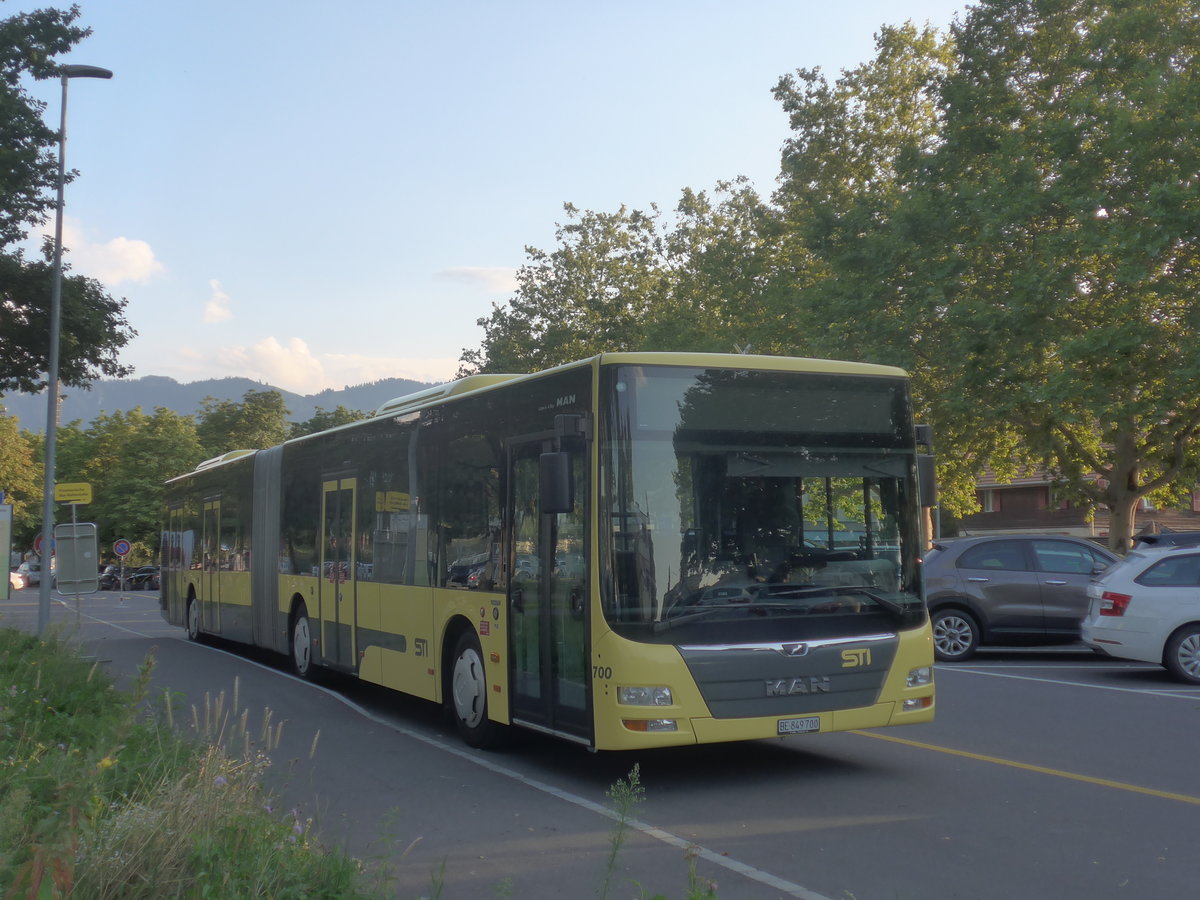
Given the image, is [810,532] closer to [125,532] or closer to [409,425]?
[409,425]

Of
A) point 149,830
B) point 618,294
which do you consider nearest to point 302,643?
point 149,830

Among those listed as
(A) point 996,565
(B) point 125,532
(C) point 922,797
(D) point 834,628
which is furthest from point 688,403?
(B) point 125,532

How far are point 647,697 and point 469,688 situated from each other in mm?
2794

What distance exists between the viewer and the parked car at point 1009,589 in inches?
674

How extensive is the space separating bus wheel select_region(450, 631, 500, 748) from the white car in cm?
799

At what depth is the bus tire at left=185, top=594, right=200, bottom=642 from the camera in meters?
23.5

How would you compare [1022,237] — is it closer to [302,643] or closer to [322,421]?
[302,643]

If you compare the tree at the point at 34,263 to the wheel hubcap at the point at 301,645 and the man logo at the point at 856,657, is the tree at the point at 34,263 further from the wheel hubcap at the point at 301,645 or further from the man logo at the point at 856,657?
the man logo at the point at 856,657

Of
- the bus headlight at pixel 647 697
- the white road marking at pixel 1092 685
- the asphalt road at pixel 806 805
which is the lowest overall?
the asphalt road at pixel 806 805

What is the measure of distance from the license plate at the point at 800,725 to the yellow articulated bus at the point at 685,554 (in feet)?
0.04

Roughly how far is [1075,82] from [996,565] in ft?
59.1

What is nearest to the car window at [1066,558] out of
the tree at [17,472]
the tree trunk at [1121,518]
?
the tree trunk at [1121,518]

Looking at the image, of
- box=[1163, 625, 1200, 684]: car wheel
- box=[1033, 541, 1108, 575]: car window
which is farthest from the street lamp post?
box=[1163, 625, 1200, 684]: car wheel

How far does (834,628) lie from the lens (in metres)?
8.77
